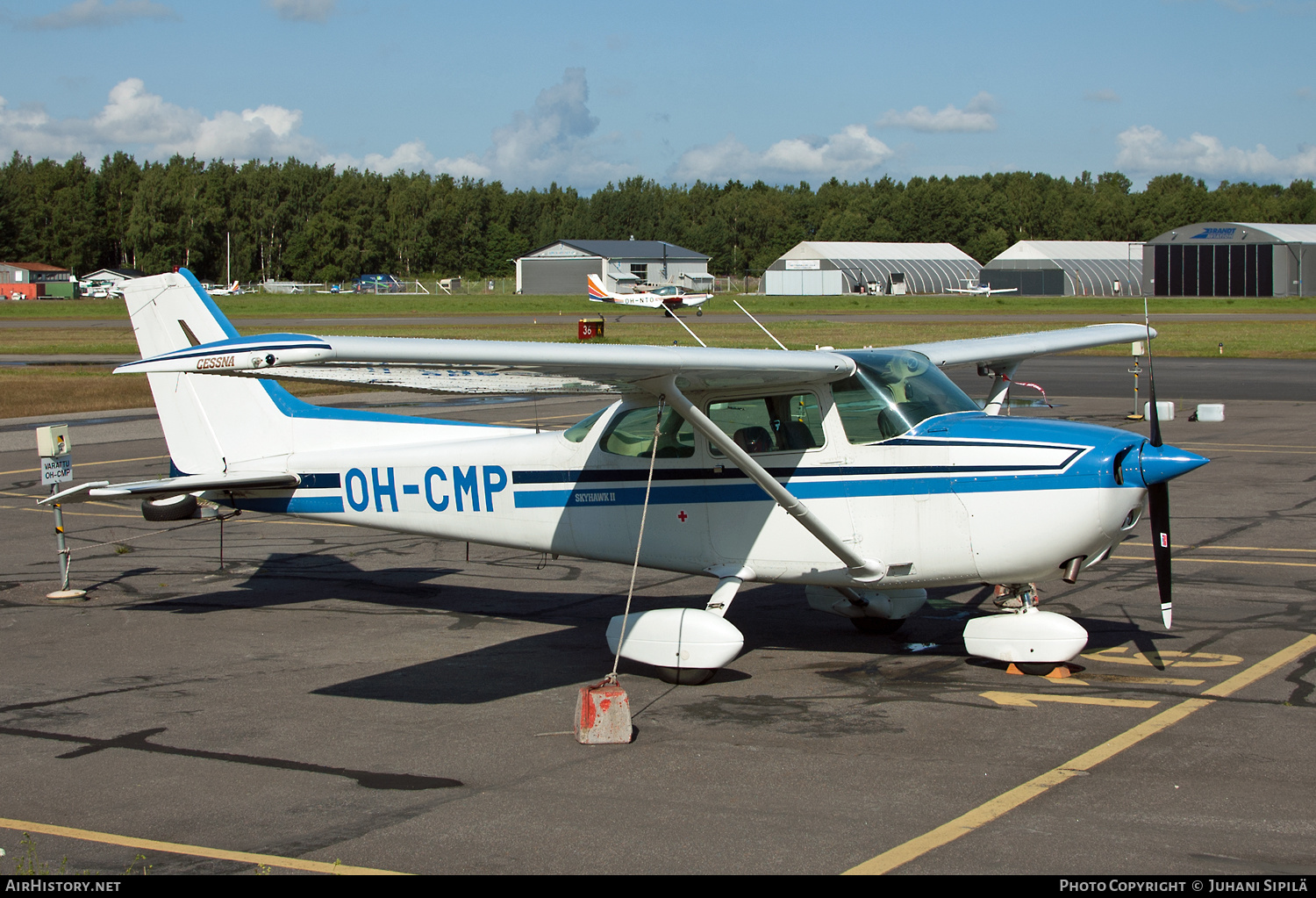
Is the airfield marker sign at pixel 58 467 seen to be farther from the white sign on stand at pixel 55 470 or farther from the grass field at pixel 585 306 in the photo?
the grass field at pixel 585 306

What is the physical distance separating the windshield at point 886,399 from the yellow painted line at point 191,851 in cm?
458

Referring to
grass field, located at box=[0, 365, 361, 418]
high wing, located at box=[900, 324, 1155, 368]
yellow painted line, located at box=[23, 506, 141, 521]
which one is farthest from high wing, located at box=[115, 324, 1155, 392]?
grass field, located at box=[0, 365, 361, 418]

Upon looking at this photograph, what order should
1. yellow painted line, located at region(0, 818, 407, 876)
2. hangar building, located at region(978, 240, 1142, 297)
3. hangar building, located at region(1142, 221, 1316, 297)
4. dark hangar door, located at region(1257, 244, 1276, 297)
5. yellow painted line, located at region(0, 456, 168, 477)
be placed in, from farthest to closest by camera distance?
hangar building, located at region(978, 240, 1142, 297), dark hangar door, located at region(1257, 244, 1276, 297), hangar building, located at region(1142, 221, 1316, 297), yellow painted line, located at region(0, 456, 168, 477), yellow painted line, located at region(0, 818, 407, 876)

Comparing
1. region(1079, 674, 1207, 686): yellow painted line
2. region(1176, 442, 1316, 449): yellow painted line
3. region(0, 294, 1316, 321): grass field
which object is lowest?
region(1079, 674, 1207, 686): yellow painted line

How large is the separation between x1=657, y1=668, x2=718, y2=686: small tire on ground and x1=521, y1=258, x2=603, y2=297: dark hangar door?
363 feet

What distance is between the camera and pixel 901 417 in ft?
27.2

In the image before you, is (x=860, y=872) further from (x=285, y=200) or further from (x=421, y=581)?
(x=285, y=200)

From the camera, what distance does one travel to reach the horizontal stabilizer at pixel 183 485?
9.59 meters

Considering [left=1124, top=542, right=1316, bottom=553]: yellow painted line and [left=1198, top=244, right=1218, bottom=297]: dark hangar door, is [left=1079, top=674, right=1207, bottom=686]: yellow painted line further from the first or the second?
[left=1198, top=244, right=1218, bottom=297]: dark hangar door

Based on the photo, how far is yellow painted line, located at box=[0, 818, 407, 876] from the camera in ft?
17.0

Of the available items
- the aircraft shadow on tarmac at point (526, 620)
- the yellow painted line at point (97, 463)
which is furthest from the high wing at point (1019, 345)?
the yellow painted line at point (97, 463)

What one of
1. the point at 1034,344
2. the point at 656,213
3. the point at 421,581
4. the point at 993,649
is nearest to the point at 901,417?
the point at 993,649

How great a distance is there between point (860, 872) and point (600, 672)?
12.5ft
